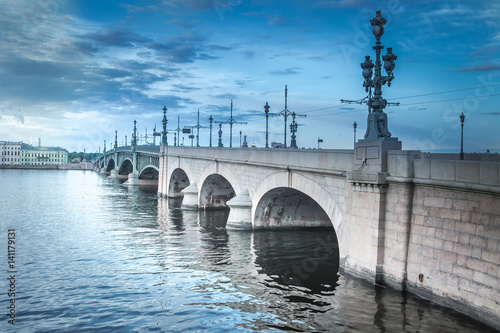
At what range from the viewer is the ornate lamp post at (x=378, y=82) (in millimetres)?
15320

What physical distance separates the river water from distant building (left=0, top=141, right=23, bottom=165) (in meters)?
156

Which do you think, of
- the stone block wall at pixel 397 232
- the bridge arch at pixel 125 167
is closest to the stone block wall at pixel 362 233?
the stone block wall at pixel 397 232

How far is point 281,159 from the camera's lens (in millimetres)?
23891

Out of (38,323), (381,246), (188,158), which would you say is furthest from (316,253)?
(188,158)

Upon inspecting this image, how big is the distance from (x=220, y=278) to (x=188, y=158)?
27.4 meters

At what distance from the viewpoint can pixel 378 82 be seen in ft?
Answer: 51.8

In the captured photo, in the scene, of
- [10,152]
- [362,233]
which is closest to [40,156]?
[10,152]

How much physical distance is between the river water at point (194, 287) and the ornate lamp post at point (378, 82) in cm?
532

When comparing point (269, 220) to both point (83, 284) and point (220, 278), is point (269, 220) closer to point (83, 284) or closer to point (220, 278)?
point (220, 278)

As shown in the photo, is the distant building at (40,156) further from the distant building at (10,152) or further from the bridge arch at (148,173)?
the bridge arch at (148,173)

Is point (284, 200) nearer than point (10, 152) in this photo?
Yes

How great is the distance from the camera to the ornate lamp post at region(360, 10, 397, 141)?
50.3 ft

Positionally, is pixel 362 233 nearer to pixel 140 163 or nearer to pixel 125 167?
pixel 140 163

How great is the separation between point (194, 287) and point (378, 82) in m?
9.86
